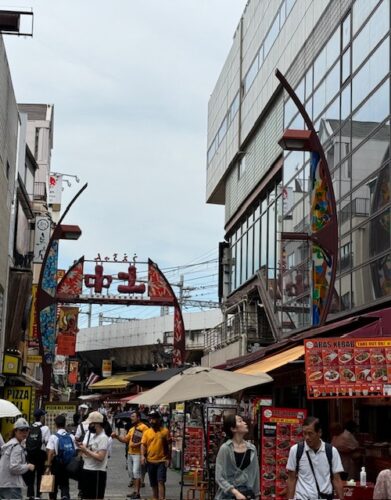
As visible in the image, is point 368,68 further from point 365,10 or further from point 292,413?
point 292,413

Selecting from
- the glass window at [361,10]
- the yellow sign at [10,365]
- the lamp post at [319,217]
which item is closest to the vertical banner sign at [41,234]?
the yellow sign at [10,365]

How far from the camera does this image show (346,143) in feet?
67.7

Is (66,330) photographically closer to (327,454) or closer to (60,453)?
(60,453)

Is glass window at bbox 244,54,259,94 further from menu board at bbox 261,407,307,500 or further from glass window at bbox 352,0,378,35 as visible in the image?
menu board at bbox 261,407,307,500

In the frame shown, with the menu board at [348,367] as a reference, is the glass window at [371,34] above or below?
above

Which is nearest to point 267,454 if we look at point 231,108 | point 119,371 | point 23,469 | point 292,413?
point 292,413

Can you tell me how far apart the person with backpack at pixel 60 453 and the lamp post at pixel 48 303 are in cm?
954

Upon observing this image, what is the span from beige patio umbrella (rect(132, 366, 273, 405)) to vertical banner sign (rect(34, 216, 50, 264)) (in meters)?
28.1

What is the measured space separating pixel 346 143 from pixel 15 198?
16.0m

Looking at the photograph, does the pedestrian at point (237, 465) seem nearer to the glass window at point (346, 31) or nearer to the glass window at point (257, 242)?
the glass window at point (346, 31)

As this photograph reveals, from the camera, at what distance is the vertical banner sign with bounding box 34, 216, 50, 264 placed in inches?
1599

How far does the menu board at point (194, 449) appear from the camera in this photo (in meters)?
19.0

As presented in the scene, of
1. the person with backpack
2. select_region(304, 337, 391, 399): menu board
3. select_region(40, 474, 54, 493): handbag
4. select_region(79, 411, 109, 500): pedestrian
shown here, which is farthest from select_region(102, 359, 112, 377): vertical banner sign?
select_region(304, 337, 391, 399): menu board

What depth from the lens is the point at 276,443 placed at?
12469mm
